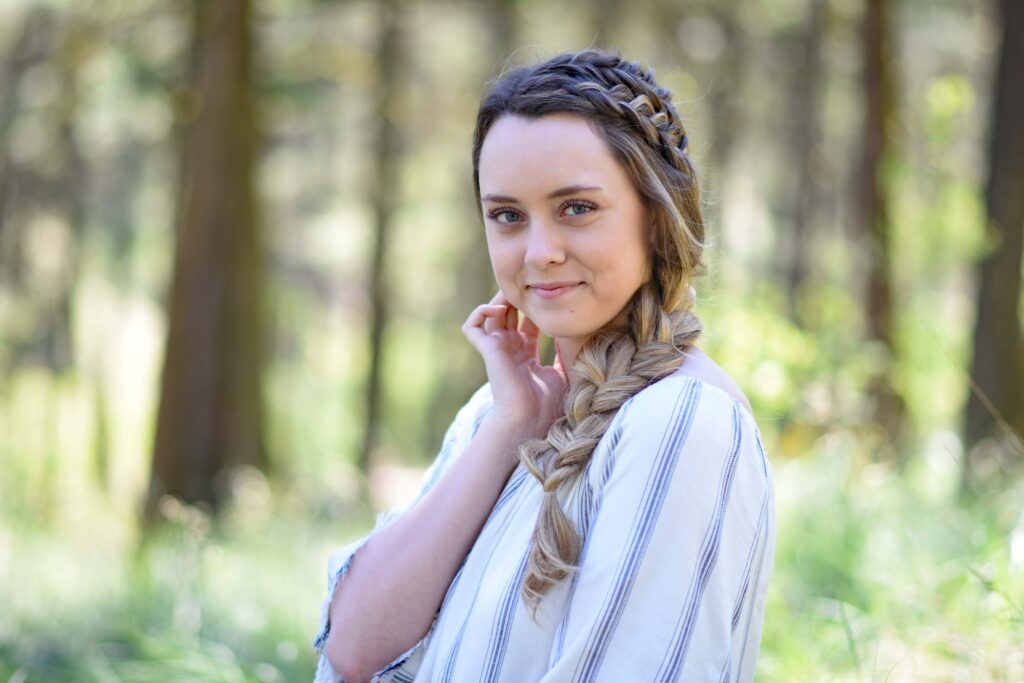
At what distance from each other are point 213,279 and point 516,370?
25.4ft

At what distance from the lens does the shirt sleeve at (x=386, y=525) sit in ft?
7.77

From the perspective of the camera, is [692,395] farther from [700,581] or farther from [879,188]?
[879,188]

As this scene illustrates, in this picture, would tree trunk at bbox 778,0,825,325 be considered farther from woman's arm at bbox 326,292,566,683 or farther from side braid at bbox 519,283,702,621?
side braid at bbox 519,283,702,621

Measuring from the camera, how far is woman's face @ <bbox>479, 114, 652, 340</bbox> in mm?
2158

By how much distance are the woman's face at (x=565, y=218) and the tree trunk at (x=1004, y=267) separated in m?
5.36

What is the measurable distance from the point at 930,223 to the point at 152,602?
22.1 feet

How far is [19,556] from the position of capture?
7.55 meters

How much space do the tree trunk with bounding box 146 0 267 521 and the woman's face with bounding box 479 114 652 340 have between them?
7.90 meters

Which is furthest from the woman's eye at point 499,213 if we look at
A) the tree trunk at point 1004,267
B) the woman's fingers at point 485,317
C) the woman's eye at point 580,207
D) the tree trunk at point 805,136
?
the tree trunk at point 805,136

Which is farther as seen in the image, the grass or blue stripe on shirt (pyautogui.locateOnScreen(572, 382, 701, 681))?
the grass

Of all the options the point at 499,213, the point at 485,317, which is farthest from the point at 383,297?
the point at 499,213

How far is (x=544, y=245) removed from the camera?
2.19 metres

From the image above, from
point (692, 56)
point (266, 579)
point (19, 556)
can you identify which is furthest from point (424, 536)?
point (692, 56)

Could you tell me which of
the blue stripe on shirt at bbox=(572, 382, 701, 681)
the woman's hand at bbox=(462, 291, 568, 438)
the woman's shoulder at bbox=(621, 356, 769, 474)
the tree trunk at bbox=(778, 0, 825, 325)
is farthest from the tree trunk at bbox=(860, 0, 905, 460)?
the blue stripe on shirt at bbox=(572, 382, 701, 681)
